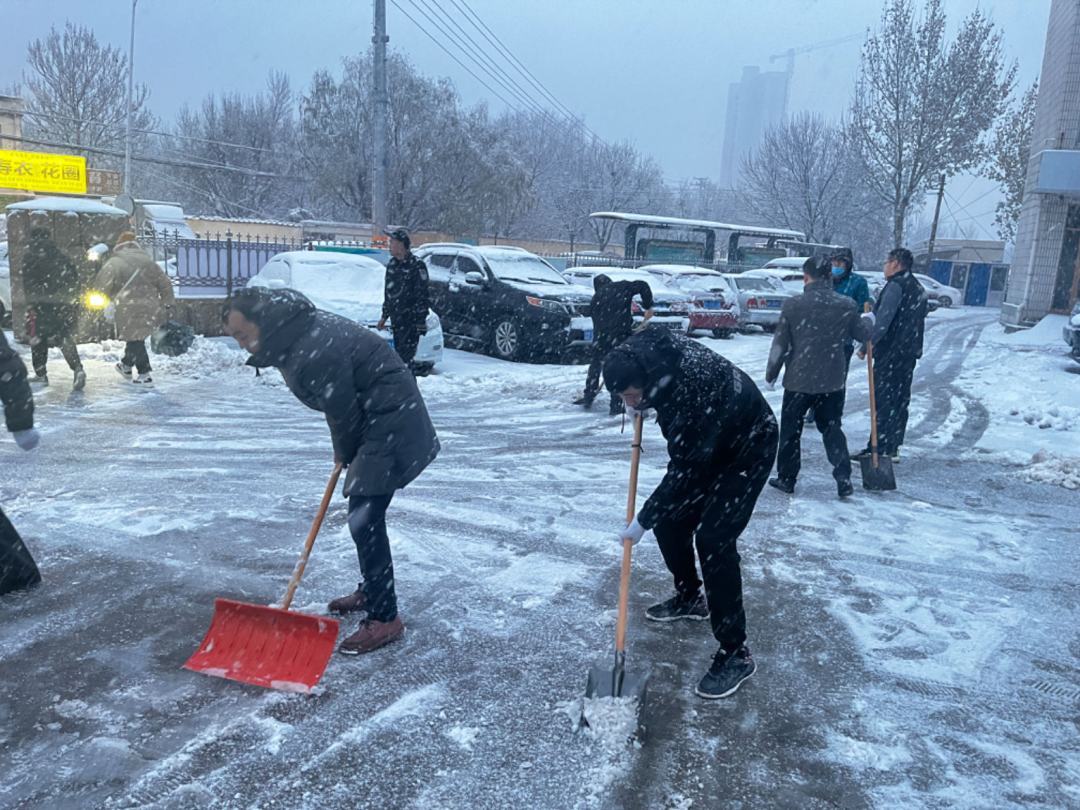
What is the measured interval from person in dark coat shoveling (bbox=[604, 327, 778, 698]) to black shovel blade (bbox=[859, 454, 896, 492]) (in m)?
3.31

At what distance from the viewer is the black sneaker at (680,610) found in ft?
13.4

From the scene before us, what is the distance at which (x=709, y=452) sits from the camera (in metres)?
3.13

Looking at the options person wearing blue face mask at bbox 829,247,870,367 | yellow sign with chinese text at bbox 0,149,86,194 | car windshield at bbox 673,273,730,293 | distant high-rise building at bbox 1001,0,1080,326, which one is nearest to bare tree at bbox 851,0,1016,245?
distant high-rise building at bbox 1001,0,1080,326

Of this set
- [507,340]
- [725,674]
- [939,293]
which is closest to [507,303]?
[507,340]

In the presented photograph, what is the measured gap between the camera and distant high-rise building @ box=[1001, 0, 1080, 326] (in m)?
18.2

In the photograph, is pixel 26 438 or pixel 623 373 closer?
pixel 623 373

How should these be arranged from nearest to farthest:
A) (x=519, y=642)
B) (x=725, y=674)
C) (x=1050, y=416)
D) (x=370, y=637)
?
(x=725, y=674) < (x=370, y=637) < (x=519, y=642) < (x=1050, y=416)

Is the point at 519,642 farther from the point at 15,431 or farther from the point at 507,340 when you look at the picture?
the point at 507,340

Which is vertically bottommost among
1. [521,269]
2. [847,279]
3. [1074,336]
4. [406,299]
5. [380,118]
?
[1074,336]

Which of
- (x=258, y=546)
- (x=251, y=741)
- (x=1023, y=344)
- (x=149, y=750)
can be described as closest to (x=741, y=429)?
(x=251, y=741)

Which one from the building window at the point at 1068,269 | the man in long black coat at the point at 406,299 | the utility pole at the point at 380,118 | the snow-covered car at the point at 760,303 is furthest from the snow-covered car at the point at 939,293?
the man in long black coat at the point at 406,299

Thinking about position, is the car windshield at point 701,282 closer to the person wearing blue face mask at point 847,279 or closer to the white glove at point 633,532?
the person wearing blue face mask at point 847,279

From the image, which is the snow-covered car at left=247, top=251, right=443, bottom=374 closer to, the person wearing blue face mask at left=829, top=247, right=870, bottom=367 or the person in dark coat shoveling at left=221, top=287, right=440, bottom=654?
the person wearing blue face mask at left=829, top=247, right=870, bottom=367

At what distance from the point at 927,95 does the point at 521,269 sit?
20385 mm
